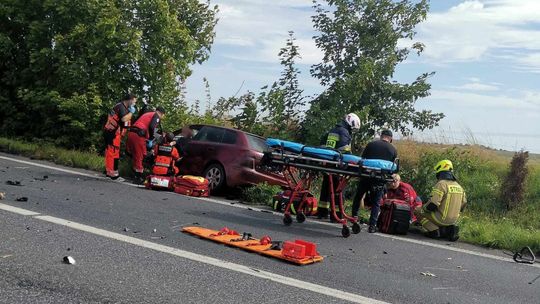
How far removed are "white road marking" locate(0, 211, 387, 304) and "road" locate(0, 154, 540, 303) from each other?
12 mm

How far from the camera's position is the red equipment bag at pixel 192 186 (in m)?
11.4

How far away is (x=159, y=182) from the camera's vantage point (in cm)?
1155

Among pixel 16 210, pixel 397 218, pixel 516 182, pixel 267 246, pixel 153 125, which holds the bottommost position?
pixel 16 210

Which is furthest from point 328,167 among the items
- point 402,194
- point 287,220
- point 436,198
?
point 436,198

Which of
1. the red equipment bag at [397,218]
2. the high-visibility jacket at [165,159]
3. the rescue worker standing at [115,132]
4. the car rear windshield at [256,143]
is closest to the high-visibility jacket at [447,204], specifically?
the red equipment bag at [397,218]

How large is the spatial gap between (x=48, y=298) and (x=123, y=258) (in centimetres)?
133

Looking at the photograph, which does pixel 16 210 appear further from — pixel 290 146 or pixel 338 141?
pixel 338 141

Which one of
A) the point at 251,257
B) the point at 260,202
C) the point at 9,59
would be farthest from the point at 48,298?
the point at 9,59

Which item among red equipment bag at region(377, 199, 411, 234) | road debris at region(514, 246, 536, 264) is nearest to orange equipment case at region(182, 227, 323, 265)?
red equipment bag at region(377, 199, 411, 234)

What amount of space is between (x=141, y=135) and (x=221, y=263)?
6.84 meters

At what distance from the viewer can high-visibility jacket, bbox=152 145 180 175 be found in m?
11.9

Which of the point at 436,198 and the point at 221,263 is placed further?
the point at 436,198

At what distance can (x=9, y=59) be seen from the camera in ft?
59.0

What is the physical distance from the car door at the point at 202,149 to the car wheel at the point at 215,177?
248 millimetres
